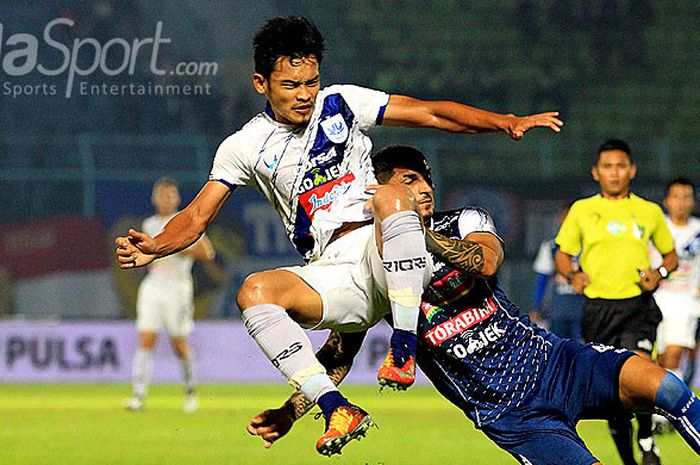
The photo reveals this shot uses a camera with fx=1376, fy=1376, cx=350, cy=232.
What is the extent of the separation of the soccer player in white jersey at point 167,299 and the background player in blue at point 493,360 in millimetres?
8314

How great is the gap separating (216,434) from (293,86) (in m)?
5.98

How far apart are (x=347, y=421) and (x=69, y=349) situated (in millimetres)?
12664

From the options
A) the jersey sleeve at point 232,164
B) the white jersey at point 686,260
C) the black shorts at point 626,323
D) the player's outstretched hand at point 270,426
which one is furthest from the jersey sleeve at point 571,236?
the player's outstretched hand at point 270,426

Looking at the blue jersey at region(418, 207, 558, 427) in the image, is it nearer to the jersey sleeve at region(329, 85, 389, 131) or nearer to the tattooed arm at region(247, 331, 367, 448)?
the tattooed arm at region(247, 331, 367, 448)

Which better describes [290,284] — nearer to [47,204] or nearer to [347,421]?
[347,421]

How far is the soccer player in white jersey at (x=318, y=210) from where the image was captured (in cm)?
544

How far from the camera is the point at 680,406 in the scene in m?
5.48

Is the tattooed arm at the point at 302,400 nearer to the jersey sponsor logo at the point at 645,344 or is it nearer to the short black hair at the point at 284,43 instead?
the short black hair at the point at 284,43

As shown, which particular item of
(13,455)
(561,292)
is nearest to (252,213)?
(561,292)

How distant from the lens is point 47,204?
690 inches

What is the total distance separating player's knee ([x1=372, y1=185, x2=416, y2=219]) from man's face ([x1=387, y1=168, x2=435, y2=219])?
0.20 m

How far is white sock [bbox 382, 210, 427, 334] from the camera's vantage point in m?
5.43

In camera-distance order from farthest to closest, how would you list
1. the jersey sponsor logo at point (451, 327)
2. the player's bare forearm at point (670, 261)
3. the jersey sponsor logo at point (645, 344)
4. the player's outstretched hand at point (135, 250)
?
the player's bare forearm at point (670, 261), the jersey sponsor logo at point (645, 344), the jersey sponsor logo at point (451, 327), the player's outstretched hand at point (135, 250)

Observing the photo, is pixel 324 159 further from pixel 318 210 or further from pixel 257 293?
pixel 257 293
